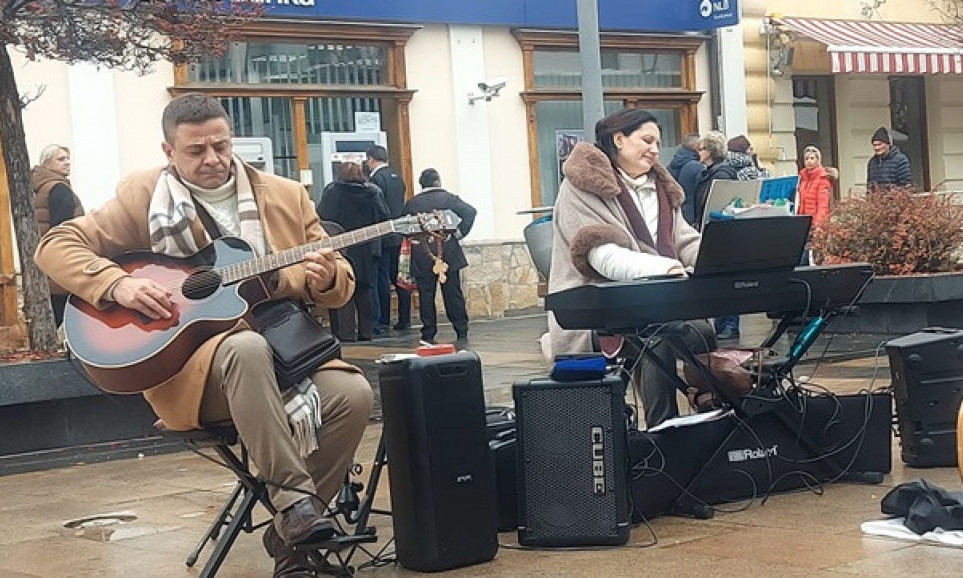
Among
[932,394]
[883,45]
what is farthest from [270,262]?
[883,45]

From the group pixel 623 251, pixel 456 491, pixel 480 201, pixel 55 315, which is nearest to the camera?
pixel 456 491

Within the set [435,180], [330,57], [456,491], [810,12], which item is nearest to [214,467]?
[456,491]

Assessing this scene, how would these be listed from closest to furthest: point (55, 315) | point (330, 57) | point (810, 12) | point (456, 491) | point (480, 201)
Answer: point (456, 491) < point (55, 315) < point (330, 57) < point (480, 201) < point (810, 12)

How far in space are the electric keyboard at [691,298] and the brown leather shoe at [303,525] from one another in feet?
4.16

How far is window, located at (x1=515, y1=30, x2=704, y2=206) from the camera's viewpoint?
1850 centimetres

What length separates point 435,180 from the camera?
50.4 feet

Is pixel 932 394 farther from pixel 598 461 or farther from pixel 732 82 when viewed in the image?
pixel 732 82

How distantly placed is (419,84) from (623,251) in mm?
11817

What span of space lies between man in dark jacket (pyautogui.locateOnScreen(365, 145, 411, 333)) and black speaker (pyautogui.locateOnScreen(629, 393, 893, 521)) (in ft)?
31.2

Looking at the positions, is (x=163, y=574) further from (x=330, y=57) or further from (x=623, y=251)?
(x=330, y=57)

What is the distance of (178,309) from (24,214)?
16.9 ft

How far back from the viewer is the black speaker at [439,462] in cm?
505

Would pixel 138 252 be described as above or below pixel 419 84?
below

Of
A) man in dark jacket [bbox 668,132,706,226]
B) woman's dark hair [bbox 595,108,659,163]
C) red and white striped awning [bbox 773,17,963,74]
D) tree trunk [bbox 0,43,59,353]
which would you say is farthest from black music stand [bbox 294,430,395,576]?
red and white striped awning [bbox 773,17,963,74]
